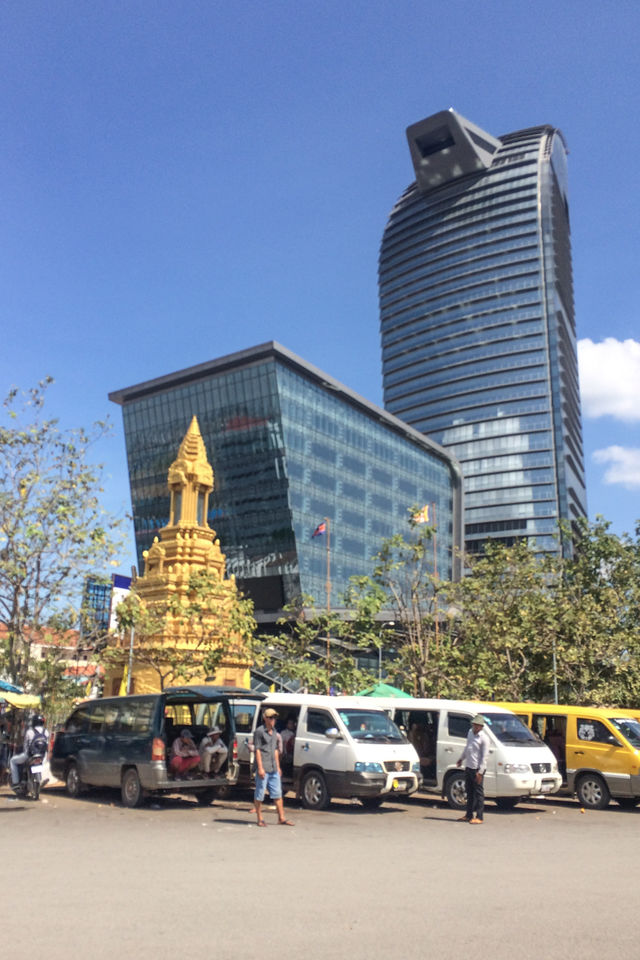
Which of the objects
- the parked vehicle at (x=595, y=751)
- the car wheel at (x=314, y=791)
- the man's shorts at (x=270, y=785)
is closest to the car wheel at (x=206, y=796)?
the car wheel at (x=314, y=791)

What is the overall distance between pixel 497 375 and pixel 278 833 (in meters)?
132

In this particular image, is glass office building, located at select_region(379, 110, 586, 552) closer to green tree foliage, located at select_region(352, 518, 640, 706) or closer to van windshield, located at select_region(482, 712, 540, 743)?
green tree foliage, located at select_region(352, 518, 640, 706)

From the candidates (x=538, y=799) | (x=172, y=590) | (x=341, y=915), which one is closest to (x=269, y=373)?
(x=172, y=590)

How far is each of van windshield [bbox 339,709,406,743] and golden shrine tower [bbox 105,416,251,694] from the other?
12194mm

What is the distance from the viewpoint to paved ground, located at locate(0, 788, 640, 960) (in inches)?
224

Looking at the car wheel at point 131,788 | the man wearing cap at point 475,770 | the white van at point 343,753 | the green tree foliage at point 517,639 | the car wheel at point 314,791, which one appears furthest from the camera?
the green tree foliage at point 517,639

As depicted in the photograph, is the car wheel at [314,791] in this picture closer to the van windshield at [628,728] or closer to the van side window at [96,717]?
the van side window at [96,717]

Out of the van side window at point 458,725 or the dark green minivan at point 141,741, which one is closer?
the dark green minivan at point 141,741

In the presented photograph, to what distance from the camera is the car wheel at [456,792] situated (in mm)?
15320

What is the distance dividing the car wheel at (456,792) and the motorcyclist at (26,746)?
7728mm

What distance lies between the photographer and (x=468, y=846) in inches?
414

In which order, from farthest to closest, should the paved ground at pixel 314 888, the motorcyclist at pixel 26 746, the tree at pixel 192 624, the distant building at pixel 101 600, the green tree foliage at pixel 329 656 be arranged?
the green tree foliage at pixel 329 656
the tree at pixel 192 624
the distant building at pixel 101 600
the motorcyclist at pixel 26 746
the paved ground at pixel 314 888

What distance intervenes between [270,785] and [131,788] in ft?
11.7

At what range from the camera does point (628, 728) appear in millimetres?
16812
